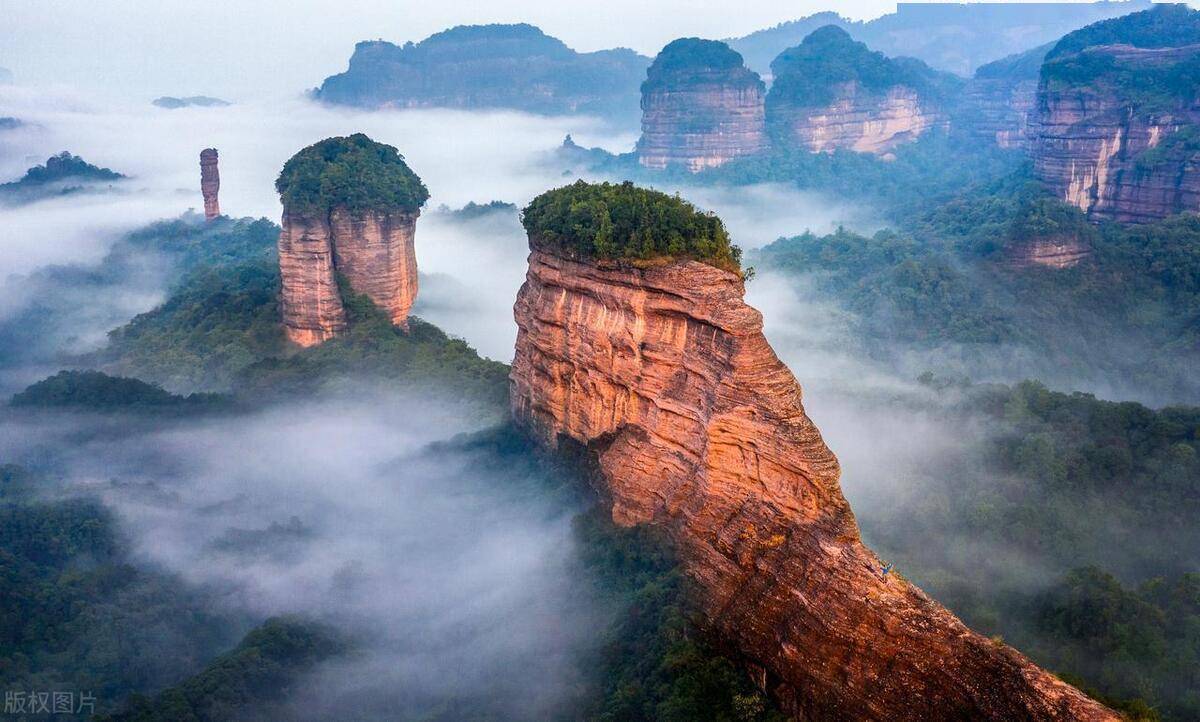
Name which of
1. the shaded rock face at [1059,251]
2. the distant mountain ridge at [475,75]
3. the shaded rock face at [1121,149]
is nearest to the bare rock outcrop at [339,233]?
the shaded rock face at [1059,251]

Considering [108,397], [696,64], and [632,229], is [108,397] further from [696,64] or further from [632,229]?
[696,64]

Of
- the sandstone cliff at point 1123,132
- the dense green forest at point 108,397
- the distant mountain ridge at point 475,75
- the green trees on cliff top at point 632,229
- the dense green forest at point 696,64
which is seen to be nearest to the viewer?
the green trees on cliff top at point 632,229

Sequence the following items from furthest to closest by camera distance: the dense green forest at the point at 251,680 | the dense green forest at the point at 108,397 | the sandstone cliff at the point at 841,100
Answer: the sandstone cliff at the point at 841,100
the dense green forest at the point at 108,397
the dense green forest at the point at 251,680

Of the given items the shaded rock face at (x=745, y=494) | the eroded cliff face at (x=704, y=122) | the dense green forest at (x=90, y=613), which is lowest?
the dense green forest at (x=90, y=613)

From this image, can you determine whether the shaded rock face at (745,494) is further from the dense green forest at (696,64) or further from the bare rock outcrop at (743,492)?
the dense green forest at (696,64)

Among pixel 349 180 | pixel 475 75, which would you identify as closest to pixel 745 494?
pixel 349 180

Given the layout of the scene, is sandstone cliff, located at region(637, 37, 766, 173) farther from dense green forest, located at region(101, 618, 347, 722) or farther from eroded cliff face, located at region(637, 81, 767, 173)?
dense green forest, located at region(101, 618, 347, 722)

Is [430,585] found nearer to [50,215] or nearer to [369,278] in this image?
[369,278]
